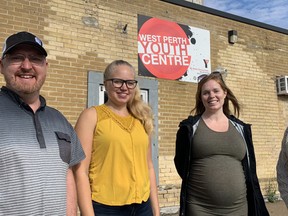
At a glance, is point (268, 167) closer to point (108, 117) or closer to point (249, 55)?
point (249, 55)

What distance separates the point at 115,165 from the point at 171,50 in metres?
5.66

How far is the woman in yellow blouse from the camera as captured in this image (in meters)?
2.54

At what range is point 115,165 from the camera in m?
2.57

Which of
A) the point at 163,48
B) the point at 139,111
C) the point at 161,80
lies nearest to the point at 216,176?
the point at 139,111

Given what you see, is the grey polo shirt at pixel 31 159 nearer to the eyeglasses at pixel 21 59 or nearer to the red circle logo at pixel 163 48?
the eyeglasses at pixel 21 59

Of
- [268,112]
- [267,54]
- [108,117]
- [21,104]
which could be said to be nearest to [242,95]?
[268,112]

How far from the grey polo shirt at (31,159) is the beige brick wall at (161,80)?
4.15 metres

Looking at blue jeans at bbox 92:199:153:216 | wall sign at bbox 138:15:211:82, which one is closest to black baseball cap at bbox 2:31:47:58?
blue jeans at bbox 92:199:153:216

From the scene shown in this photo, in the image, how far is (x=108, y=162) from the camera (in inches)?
101

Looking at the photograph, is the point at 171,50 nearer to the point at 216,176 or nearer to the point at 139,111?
the point at 139,111

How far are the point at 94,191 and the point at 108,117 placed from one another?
1.86 feet

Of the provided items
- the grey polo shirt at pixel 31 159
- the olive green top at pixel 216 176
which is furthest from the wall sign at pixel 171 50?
the grey polo shirt at pixel 31 159

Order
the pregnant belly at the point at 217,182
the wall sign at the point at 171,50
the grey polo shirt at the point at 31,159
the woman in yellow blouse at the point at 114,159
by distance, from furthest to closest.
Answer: the wall sign at the point at 171,50 < the pregnant belly at the point at 217,182 < the woman in yellow blouse at the point at 114,159 < the grey polo shirt at the point at 31,159

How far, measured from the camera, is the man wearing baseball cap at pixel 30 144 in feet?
5.90
